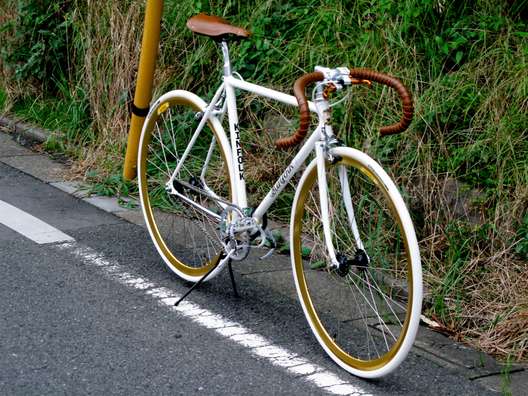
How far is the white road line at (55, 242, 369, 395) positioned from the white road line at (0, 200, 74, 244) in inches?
5.4

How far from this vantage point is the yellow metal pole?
6000mm

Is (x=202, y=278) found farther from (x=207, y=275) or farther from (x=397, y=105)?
(x=397, y=105)

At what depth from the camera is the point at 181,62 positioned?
25.0 ft

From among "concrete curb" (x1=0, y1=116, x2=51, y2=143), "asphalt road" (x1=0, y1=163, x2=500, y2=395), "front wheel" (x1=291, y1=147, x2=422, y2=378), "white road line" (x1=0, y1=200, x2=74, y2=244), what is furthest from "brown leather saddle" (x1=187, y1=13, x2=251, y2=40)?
"concrete curb" (x1=0, y1=116, x2=51, y2=143)

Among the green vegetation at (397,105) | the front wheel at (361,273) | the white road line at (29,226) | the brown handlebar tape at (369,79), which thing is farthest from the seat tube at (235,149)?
the white road line at (29,226)

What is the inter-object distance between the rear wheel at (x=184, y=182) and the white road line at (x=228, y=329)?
0.63ft

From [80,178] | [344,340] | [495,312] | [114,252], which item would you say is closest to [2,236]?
[114,252]

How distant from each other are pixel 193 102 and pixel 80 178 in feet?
7.46

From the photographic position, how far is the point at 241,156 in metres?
4.96

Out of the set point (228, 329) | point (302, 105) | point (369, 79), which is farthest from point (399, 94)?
point (228, 329)

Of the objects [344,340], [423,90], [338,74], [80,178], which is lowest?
[80,178]

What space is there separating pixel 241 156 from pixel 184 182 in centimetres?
53

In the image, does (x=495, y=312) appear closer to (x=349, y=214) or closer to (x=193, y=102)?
(x=349, y=214)

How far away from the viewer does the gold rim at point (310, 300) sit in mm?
4109
